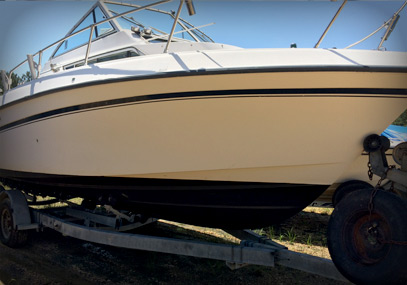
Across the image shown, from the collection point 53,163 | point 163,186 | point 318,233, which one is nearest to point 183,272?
point 163,186

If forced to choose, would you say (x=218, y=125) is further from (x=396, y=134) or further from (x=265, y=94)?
(x=396, y=134)

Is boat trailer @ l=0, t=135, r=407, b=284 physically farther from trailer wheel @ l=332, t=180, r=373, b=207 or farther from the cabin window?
the cabin window

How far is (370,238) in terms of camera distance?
191cm

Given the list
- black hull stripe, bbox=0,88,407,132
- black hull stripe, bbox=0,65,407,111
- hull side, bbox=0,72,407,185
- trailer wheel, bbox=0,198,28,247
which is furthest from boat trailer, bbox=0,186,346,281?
black hull stripe, bbox=0,65,407,111

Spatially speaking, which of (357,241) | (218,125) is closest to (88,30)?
(218,125)

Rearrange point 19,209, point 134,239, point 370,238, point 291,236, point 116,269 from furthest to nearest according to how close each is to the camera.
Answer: point 291,236, point 19,209, point 116,269, point 134,239, point 370,238

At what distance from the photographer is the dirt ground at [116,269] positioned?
9.14 ft

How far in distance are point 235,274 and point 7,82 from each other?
3561mm

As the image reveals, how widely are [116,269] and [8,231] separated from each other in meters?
1.51

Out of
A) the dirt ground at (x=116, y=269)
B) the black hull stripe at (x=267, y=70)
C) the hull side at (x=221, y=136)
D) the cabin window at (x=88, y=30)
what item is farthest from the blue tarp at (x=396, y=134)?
the cabin window at (x=88, y=30)

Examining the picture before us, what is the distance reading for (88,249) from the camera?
3.61 metres

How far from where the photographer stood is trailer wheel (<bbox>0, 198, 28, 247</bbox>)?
3.55 meters

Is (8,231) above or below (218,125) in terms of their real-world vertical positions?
below

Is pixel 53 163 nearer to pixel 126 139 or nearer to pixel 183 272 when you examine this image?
pixel 126 139
